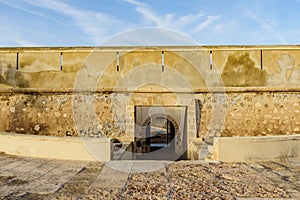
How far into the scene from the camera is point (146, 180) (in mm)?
3412

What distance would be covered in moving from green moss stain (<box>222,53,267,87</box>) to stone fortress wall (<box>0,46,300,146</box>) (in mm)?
29

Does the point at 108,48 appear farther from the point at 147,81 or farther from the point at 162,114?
the point at 162,114

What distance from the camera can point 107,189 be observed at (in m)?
3.03

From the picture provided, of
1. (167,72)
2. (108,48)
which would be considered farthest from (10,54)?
(167,72)

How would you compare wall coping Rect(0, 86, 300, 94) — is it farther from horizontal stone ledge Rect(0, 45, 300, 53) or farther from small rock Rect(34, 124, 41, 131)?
horizontal stone ledge Rect(0, 45, 300, 53)

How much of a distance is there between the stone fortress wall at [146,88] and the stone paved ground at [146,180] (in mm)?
3057

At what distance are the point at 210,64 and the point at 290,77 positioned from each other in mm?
2447

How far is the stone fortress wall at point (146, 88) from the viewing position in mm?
7645

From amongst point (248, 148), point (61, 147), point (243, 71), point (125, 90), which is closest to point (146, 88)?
point (125, 90)

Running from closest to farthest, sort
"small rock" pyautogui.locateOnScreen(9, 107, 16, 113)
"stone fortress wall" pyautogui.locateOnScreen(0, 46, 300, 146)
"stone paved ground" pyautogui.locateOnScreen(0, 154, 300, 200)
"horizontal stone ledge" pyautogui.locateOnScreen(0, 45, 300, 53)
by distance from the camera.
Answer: "stone paved ground" pyautogui.locateOnScreen(0, 154, 300, 200)
"stone fortress wall" pyautogui.locateOnScreen(0, 46, 300, 146)
"small rock" pyautogui.locateOnScreen(9, 107, 16, 113)
"horizontal stone ledge" pyautogui.locateOnScreen(0, 45, 300, 53)

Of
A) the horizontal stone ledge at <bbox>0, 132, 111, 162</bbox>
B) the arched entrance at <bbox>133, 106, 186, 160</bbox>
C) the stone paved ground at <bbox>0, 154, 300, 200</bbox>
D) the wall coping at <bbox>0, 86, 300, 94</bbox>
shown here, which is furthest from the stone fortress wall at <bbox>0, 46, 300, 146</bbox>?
the stone paved ground at <bbox>0, 154, 300, 200</bbox>

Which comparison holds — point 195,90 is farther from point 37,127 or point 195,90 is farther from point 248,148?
point 37,127

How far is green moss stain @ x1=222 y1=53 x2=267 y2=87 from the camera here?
827 cm

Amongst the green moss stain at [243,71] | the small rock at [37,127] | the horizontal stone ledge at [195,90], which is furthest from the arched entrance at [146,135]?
the small rock at [37,127]
